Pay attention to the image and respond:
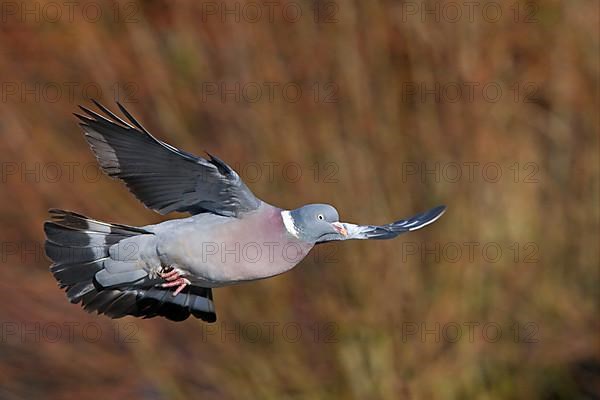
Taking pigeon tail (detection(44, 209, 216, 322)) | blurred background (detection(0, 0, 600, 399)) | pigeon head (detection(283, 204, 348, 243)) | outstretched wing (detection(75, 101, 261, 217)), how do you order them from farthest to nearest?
blurred background (detection(0, 0, 600, 399))
pigeon tail (detection(44, 209, 216, 322))
pigeon head (detection(283, 204, 348, 243))
outstretched wing (detection(75, 101, 261, 217))

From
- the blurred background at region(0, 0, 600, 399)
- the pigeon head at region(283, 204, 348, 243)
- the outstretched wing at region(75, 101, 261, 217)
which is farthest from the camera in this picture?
the blurred background at region(0, 0, 600, 399)

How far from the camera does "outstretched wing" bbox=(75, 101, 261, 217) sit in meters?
4.55

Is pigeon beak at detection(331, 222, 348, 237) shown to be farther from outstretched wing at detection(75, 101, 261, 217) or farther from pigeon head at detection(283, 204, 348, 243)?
outstretched wing at detection(75, 101, 261, 217)

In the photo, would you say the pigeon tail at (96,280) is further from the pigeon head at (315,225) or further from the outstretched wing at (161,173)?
the pigeon head at (315,225)

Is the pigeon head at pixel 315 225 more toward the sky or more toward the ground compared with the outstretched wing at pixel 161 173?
more toward the ground

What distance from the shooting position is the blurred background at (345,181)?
778 cm

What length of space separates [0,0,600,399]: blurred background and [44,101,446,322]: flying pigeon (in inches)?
109

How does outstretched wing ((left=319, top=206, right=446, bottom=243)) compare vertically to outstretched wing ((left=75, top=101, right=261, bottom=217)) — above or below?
below

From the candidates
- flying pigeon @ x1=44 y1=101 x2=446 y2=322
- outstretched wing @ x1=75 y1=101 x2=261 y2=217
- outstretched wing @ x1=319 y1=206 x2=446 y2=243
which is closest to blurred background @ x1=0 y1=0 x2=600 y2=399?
outstretched wing @ x1=319 y1=206 x2=446 y2=243

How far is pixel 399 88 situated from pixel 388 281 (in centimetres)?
128

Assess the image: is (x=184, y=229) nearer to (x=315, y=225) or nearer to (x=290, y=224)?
(x=290, y=224)

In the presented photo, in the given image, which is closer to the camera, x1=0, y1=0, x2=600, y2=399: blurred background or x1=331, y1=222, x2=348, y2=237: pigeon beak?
x1=331, y1=222, x2=348, y2=237: pigeon beak

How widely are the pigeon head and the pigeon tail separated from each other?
67 centimetres

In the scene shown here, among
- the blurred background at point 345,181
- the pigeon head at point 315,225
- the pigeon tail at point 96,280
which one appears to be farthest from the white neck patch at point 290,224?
the blurred background at point 345,181
